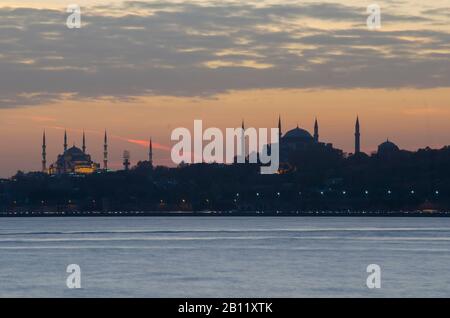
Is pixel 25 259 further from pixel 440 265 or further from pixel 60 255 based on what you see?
pixel 440 265

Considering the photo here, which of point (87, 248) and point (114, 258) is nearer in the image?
point (114, 258)

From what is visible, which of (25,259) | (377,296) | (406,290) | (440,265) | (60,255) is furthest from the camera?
(60,255)

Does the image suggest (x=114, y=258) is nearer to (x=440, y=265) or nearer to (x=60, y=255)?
(x=60, y=255)

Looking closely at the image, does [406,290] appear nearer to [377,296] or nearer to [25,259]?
[377,296]

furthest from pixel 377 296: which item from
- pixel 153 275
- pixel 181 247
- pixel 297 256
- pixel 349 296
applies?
pixel 181 247

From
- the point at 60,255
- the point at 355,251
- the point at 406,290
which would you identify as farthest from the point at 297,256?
the point at 406,290
